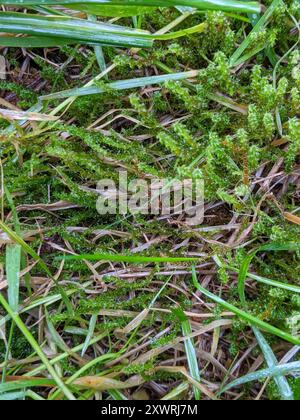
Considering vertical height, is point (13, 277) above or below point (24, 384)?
above

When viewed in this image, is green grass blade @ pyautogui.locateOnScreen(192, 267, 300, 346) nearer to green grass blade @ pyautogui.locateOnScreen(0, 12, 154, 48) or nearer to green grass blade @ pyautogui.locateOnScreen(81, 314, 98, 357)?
green grass blade @ pyautogui.locateOnScreen(81, 314, 98, 357)

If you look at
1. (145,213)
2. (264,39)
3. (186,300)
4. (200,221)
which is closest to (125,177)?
(145,213)

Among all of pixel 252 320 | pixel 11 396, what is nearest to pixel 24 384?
pixel 11 396

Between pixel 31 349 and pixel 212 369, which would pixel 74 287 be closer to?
pixel 31 349

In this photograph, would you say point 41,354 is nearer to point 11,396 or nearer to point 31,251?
point 11,396

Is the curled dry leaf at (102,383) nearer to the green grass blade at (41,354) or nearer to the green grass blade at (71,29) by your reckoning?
the green grass blade at (41,354)

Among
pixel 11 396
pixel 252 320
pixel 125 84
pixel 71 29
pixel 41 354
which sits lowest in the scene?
pixel 11 396

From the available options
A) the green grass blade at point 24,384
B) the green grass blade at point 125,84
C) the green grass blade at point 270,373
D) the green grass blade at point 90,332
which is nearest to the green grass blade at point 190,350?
the green grass blade at point 270,373

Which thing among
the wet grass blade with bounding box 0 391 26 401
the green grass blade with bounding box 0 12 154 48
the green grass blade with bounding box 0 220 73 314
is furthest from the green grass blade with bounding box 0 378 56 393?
the green grass blade with bounding box 0 12 154 48
